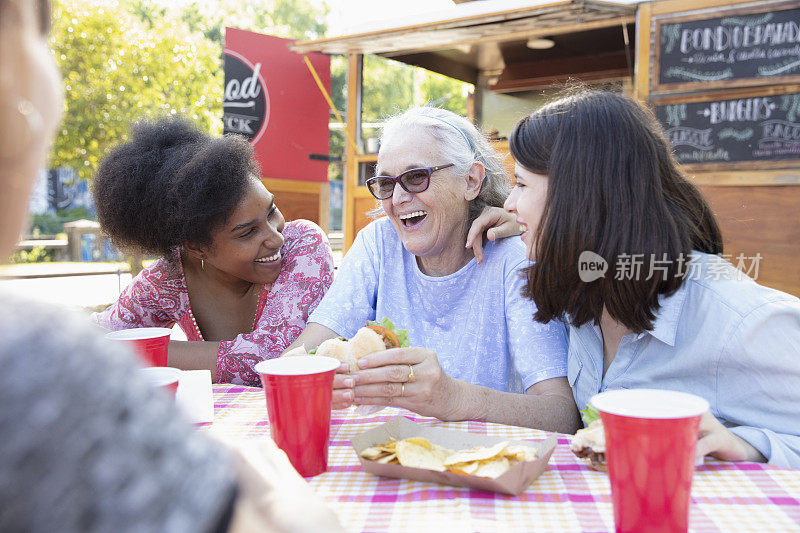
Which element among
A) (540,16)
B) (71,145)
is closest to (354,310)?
(540,16)

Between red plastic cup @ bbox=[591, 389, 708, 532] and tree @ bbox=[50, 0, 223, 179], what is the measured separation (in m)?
12.4

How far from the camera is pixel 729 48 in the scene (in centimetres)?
507

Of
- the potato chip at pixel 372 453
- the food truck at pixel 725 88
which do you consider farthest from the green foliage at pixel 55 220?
the potato chip at pixel 372 453

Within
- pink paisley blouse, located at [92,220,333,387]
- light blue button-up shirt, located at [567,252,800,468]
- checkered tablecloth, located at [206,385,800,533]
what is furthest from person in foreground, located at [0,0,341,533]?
pink paisley blouse, located at [92,220,333,387]

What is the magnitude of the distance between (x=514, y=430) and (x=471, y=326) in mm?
932

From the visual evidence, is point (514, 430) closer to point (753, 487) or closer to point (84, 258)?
point (753, 487)

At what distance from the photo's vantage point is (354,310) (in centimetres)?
285

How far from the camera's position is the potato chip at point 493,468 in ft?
4.28

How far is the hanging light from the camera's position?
7.48m

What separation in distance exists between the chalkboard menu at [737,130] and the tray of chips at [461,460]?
4563 millimetres

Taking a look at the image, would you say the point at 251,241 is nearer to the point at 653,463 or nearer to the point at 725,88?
the point at 653,463

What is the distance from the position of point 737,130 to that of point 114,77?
12525 mm

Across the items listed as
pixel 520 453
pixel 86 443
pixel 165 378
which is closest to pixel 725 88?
pixel 520 453

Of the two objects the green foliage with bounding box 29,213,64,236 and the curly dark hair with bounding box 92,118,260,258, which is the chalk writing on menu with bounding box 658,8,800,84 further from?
the green foliage with bounding box 29,213,64,236
